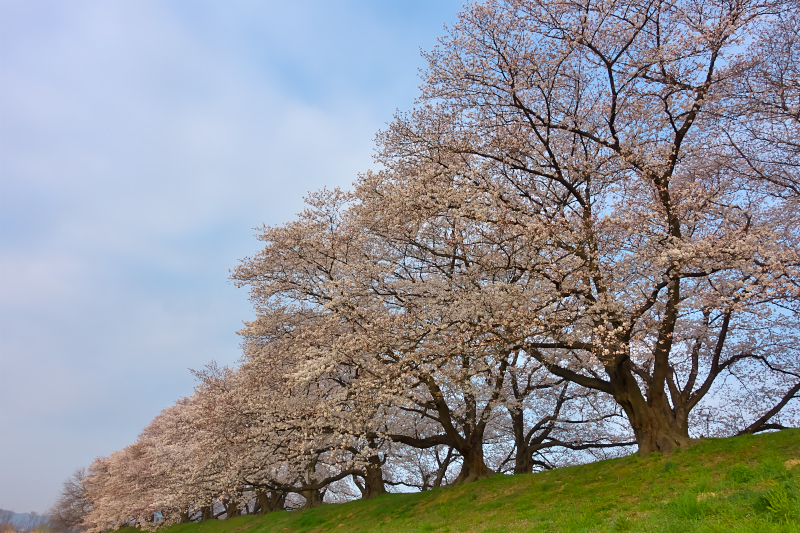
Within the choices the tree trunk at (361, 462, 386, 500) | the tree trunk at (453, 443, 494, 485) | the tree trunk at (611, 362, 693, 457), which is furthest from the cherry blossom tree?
the tree trunk at (361, 462, 386, 500)

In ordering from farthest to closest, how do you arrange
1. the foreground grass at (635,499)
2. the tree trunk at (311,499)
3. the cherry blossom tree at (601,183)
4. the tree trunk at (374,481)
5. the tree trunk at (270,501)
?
1. the tree trunk at (270,501)
2. the tree trunk at (311,499)
3. the tree trunk at (374,481)
4. the cherry blossom tree at (601,183)
5. the foreground grass at (635,499)

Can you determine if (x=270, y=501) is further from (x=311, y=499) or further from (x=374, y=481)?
(x=374, y=481)

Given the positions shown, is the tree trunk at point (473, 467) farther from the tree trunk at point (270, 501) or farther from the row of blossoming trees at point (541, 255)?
the tree trunk at point (270, 501)

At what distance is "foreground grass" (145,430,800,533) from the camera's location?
7363 mm

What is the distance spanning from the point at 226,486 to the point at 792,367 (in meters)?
25.1

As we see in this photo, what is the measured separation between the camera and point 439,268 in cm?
1853

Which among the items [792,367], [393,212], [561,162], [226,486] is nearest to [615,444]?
[792,367]

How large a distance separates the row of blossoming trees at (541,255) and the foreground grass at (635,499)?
5.75ft

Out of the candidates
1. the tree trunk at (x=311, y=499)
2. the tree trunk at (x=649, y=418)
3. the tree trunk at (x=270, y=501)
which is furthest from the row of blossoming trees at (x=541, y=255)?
the tree trunk at (x=270, y=501)

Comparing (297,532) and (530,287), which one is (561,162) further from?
(297,532)

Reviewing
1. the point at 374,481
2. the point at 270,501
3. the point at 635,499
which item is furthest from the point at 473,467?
the point at 270,501

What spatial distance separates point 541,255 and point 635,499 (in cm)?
710

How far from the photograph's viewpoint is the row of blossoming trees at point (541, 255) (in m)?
12.9

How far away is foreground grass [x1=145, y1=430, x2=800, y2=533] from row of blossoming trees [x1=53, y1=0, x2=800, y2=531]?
5.75ft
